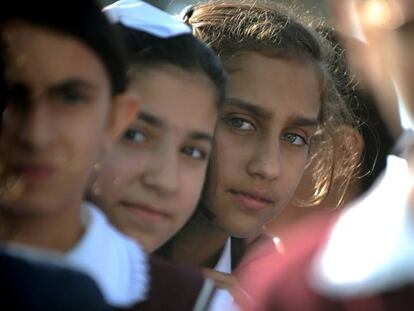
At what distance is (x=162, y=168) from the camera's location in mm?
1006

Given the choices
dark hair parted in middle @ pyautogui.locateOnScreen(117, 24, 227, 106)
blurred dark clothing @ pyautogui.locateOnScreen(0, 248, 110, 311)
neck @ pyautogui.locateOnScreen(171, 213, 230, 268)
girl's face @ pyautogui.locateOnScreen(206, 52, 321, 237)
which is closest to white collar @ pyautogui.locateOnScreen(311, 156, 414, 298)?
blurred dark clothing @ pyautogui.locateOnScreen(0, 248, 110, 311)

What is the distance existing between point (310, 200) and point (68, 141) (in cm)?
98

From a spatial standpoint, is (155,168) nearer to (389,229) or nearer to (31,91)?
(31,91)

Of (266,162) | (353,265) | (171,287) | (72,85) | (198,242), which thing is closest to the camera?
(353,265)

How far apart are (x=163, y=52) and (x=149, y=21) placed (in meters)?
0.04

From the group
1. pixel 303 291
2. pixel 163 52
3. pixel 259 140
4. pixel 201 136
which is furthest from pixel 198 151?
pixel 303 291

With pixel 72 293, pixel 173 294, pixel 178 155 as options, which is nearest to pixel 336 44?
pixel 178 155

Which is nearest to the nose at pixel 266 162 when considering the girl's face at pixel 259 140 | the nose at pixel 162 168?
the girl's face at pixel 259 140

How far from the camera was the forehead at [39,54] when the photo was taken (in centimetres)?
83

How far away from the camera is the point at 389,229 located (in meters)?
0.77

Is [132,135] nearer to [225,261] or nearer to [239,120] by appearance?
[239,120]

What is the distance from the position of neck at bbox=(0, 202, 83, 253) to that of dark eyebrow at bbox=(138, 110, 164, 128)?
0.17 metres

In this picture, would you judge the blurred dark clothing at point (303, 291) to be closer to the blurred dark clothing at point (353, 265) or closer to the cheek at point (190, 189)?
the blurred dark clothing at point (353, 265)

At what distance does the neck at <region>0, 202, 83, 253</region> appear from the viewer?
0.86 metres
